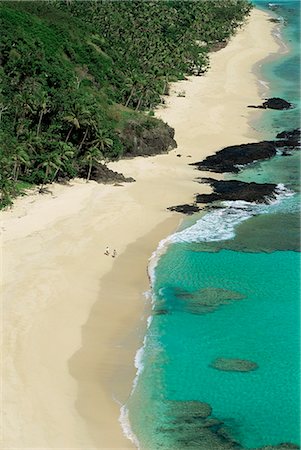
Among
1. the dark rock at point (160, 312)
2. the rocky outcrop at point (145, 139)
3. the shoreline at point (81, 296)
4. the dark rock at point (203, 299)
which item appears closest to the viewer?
the shoreline at point (81, 296)

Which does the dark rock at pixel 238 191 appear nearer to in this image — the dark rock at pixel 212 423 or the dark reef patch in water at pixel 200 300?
the dark reef patch in water at pixel 200 300

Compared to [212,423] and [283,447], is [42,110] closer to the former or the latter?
[212,423]

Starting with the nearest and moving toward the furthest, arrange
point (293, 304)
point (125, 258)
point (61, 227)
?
point (293, 304) → point (125, 258) → point (61, 227)

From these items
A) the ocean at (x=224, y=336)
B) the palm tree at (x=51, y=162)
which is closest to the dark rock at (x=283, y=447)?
the ocean at (x=224, y=336)

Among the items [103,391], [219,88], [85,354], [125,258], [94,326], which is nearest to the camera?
[103,391]

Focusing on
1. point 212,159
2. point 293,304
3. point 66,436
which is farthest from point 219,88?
point 66,436

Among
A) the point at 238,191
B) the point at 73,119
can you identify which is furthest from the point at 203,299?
the point at 73,119

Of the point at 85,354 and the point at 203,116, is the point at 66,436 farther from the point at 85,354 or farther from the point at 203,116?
the point at 203,116
